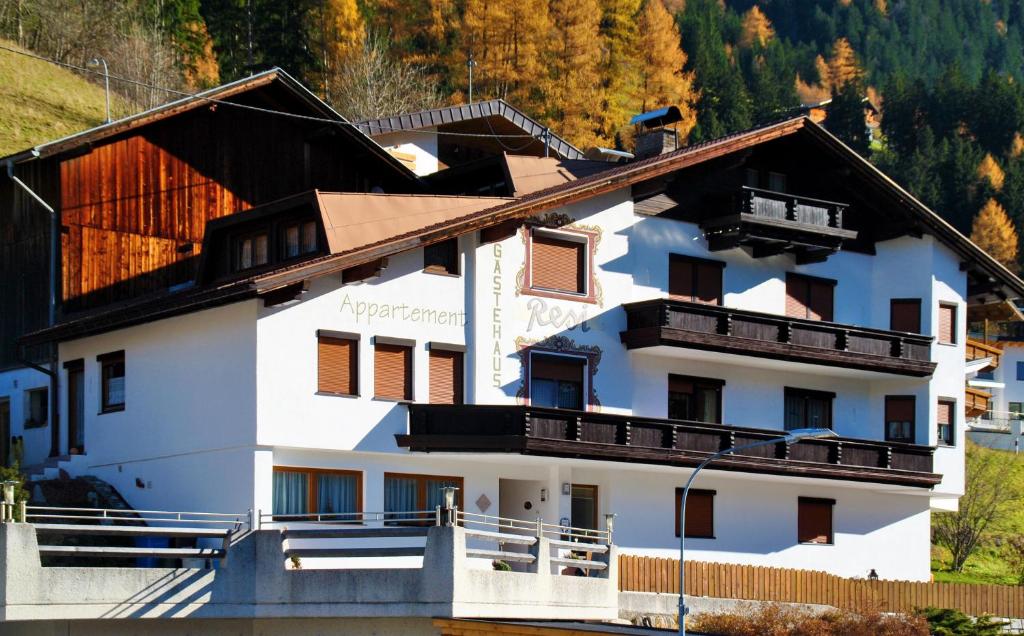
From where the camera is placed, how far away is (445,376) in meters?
39.7

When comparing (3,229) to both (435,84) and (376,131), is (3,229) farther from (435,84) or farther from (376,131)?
(435,84)

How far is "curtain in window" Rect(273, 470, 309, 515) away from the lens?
121ft

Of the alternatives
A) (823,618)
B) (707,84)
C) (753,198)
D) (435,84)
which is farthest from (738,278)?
(707,84)

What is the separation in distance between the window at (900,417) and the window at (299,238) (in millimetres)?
18163

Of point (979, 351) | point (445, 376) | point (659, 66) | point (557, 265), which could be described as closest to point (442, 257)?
point (445, 376)

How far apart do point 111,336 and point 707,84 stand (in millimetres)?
87936

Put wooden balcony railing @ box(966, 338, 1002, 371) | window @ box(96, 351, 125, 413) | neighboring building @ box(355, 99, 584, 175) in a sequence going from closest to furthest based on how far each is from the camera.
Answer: window @ box(96, 351, 125, 413), neighboring building @ box(355, 99, 584, 175), wooden balcony railing @ box(966, 338, 1002, 371)

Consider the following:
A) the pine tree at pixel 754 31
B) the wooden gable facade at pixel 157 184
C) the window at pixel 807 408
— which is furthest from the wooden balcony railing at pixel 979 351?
the pine tree at pixel 754 31

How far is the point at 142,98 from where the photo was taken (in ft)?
271

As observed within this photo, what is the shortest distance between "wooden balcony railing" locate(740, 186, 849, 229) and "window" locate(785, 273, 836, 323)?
6.47ft

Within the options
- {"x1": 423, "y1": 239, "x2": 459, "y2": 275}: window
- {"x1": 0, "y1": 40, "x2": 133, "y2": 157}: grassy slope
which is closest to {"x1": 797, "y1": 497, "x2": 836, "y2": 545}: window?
{"x1": 423, "y1": 239, "x2": 459, "y2": 275}: window

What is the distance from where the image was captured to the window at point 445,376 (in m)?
39.5

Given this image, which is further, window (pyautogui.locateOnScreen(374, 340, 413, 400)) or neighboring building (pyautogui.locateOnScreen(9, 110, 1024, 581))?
window (pyautogui.locateOnScreen(374, 340, 413, 400))

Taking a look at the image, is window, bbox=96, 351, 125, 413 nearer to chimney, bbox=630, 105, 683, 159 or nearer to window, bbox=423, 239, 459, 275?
window, bbox=423, 239, 459, 275
